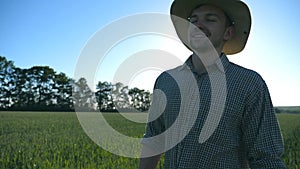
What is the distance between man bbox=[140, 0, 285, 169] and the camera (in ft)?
5.24

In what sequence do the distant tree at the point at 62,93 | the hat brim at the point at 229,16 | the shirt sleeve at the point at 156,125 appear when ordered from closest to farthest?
the hat brim at the point at 229,16, the shirt sleeve at the point at 156,125, the distant tree at the point at 62,93

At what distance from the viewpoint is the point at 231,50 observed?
85.6 inches

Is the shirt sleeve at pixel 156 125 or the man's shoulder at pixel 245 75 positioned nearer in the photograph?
the man's shoulder at pixel 245 75

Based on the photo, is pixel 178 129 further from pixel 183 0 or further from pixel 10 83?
pixel 10 83

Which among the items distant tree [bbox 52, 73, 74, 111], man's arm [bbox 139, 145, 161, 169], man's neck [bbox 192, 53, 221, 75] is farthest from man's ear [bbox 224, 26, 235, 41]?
distant tree [bbox 52, 73, 74, 111]

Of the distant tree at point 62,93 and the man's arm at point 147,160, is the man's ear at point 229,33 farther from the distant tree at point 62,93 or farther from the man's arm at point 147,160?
the distant tree at point 62,93

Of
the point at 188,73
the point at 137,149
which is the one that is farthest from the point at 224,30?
the point at 137,149

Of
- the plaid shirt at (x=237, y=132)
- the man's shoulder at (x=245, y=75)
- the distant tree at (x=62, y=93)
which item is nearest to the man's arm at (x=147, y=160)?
the plaid shirt at (x=237, y=132)

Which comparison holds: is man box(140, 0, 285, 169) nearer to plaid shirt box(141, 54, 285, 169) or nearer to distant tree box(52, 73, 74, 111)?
plaid shirt box(141, 54, 285, 169)

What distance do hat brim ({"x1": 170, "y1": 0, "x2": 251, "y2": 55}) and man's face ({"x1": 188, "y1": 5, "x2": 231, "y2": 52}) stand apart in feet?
0.14

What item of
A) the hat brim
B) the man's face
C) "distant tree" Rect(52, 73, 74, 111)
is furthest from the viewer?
"distant tree" Rect(52, 73, 74, 111)

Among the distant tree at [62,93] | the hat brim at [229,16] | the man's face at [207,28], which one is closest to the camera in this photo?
the man's face at [207,28]

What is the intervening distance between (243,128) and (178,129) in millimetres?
351

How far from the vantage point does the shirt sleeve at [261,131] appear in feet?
5.07
